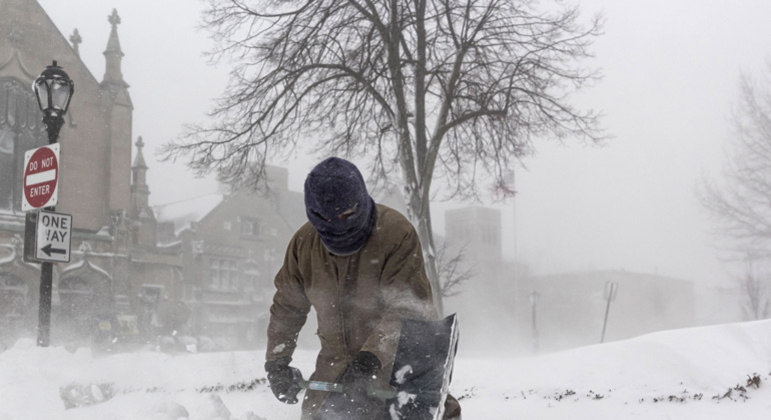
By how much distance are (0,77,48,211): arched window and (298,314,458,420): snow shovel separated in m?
25.9

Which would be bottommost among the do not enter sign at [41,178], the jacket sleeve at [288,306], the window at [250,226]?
the jacket sleeve at [288,306]

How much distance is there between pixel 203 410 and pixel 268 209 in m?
36.7

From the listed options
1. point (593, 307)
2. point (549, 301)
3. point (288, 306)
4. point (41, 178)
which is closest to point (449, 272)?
point (41, 178)

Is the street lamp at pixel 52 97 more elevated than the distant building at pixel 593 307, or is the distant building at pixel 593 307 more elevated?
the street lamp at pixel 52 97

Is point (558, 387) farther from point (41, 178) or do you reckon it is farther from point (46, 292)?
point (41, 178)

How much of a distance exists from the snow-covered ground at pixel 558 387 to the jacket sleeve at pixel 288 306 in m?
2.37

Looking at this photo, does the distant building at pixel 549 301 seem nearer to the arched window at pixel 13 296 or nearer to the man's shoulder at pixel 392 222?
the arched window at pixel 13 296

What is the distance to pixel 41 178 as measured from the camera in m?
8.16

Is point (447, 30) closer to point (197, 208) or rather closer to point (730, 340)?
point (730, 340)

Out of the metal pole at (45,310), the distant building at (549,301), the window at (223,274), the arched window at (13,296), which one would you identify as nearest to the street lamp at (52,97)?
the metal pole at (45,310)

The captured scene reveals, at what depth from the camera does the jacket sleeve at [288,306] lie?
335 cm

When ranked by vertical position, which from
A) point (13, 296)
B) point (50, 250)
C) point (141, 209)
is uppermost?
point (141, 209)

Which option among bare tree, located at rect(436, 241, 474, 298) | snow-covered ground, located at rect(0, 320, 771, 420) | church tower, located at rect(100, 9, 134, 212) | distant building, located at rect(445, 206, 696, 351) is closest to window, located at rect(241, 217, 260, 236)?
church tower, located at rect(100, 9, 134, 212)

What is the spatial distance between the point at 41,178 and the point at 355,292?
21.3 feet
